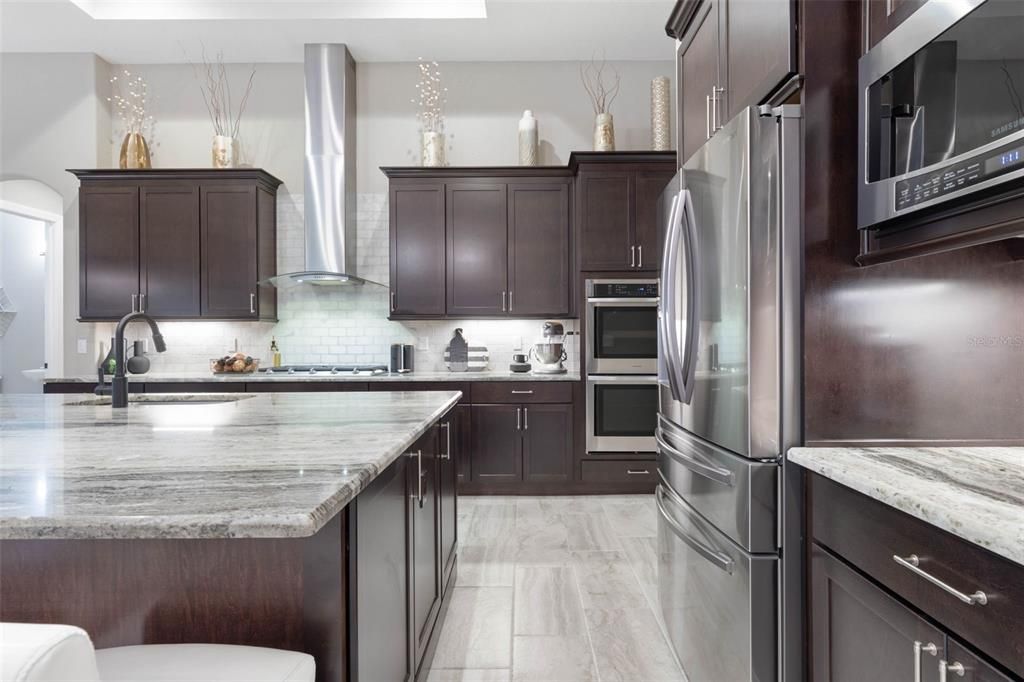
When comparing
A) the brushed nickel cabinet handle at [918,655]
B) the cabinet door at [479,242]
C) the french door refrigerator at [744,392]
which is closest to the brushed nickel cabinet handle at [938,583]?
the brushed nickel cabinet handle at [918,655]

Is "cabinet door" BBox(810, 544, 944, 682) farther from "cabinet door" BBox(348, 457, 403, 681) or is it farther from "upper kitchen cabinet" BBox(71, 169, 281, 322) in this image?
"upper kitchen cabinet" BBox(71, 169, 281, 322)

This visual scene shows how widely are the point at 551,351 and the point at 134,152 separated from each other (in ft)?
12.6

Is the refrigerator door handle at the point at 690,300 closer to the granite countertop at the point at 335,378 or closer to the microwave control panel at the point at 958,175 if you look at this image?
the microwave control panel at the point at 958,175

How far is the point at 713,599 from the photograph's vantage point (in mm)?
1644

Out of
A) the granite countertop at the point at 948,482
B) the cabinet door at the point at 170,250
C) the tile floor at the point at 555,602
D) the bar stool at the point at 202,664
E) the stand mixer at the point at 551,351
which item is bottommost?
the tile floor at the point at 555,602

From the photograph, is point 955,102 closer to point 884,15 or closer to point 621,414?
point 884,15

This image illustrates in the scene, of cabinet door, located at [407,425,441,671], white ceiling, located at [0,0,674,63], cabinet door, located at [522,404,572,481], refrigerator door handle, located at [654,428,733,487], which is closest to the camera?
refrigerator door handle, located at [654,428,733,487]

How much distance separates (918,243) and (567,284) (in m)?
3.31

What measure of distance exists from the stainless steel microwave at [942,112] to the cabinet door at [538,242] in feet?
10.4

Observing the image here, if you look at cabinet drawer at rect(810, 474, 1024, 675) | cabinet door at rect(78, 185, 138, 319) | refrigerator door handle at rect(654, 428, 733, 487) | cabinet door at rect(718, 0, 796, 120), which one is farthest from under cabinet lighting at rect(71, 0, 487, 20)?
cabinet drawer at rect(810, 474, 1024, 675)

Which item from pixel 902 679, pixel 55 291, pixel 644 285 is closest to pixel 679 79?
pixel 644 285

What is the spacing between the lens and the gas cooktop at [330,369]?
454 cm

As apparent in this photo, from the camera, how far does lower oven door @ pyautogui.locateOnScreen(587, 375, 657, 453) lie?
13.7 ft

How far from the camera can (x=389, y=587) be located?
4.52 feet
